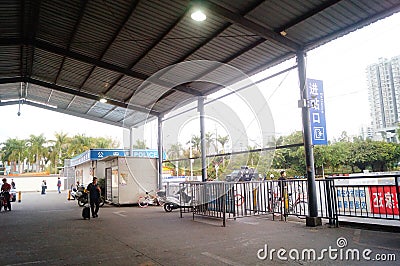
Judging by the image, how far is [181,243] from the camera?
5.71 metres

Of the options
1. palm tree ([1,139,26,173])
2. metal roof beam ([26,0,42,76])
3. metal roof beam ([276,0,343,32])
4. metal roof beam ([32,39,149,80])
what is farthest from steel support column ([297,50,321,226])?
palm tree ([1,139,26,173])

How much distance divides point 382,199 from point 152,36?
23.3 ft

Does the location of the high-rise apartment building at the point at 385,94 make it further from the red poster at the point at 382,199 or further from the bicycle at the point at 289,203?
the bicycle at the point at 289,203

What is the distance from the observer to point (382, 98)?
1083 centimetres

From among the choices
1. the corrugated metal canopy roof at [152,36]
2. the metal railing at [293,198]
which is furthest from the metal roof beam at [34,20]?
the metal railing at [293,198]

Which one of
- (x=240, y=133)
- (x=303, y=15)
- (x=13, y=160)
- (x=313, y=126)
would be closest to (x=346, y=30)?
(x=303, y=15)

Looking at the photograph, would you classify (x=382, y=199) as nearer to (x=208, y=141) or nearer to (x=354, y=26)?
(x=354, y=26)

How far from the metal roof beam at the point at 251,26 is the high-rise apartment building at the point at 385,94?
428 cm

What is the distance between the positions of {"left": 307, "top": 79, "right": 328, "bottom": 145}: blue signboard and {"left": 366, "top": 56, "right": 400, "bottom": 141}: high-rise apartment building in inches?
146

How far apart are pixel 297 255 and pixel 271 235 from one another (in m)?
1.60

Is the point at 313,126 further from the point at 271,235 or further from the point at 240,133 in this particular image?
the point at 271,235

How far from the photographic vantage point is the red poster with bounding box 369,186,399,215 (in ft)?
21.8

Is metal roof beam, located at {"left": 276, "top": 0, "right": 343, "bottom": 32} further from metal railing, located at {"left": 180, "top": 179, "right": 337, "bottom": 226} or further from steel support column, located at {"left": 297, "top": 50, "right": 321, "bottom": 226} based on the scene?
metal railing, located at {"left": 180, "top": 179, "right": 337, "bottom": 226}

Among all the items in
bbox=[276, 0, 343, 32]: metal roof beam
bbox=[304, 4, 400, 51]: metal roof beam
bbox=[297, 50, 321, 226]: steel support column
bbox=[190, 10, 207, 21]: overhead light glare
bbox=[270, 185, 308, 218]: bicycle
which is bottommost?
bbox=[270, 185, 308, 218]: bicycle
